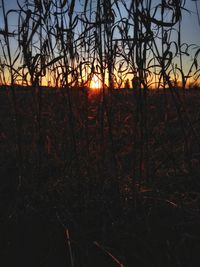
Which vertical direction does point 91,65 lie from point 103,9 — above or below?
below

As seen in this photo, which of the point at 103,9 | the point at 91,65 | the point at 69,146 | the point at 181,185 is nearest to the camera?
the point at 103,9

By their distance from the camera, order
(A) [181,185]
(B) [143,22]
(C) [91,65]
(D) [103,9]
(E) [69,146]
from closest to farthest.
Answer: (B) [143,22], (D) [103,9], (C) [91,65], (A) [181,185], (E) [69,146]

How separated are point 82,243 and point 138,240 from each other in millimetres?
185

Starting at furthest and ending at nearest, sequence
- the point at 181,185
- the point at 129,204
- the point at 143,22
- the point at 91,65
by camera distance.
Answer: the point at 181,185
the point at 91,65
the point at 129,204
the point at 143,22

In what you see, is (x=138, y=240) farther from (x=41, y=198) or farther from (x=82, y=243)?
(x=41, y=198)

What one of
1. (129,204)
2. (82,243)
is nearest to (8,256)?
(82,243)

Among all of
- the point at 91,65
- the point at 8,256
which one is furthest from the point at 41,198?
the point at 91,65

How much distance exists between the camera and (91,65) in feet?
5.64

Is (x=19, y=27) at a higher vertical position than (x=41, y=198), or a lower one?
higher

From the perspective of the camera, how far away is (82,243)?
1.33 metres

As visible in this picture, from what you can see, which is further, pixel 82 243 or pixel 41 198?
pixel 41 198

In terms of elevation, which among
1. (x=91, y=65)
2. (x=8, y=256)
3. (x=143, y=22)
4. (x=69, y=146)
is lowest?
(x=8, y=256)

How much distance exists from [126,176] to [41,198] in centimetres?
46

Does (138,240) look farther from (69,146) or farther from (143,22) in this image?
(69,146)
